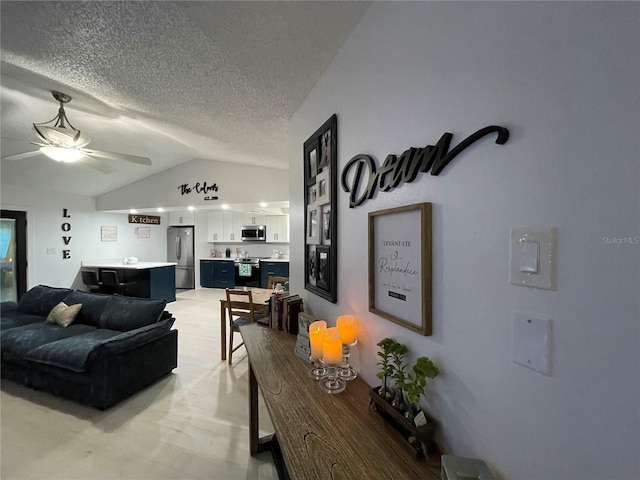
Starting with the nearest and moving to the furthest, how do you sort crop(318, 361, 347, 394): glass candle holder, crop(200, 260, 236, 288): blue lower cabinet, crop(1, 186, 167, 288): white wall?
1. crop(318, 361, 347, 394): glass candle holder
2. crop(1, 186, 167, 288): white wall
3. crop(200, 260, 236, 288): blue lower cabinet

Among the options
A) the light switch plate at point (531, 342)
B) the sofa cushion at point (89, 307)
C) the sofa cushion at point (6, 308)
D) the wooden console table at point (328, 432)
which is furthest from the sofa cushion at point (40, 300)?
the light switch plate at point (531, 342)

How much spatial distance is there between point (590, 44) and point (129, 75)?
240 cm

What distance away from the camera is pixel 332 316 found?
5.18ft

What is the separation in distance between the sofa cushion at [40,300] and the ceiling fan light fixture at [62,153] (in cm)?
131

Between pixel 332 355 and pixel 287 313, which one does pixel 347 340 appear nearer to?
pixel 332 355

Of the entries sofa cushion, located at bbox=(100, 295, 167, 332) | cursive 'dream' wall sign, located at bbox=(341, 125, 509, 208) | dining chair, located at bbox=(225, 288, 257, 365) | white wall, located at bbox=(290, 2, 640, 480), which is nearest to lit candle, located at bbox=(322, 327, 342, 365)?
white wall, located at bbox=(290, 2, 640, 480)

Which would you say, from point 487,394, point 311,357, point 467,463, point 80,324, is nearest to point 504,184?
point 487,394

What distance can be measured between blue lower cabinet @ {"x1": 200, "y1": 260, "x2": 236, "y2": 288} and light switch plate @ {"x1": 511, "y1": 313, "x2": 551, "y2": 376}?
23.7 feet

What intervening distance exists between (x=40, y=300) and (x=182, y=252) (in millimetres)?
5091

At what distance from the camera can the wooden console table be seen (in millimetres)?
732

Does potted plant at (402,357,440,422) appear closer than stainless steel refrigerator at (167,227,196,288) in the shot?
Yes

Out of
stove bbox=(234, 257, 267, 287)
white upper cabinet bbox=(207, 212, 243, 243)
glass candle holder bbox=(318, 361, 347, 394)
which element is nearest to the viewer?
glass candle holder bbox=(318, 361, 347, 394)

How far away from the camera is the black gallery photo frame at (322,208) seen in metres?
1.51

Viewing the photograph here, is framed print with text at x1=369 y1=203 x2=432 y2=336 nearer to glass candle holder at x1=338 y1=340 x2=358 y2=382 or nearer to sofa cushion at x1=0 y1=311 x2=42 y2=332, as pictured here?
glass candle holder at x1=338 y1=340 x2=358 y2=382
